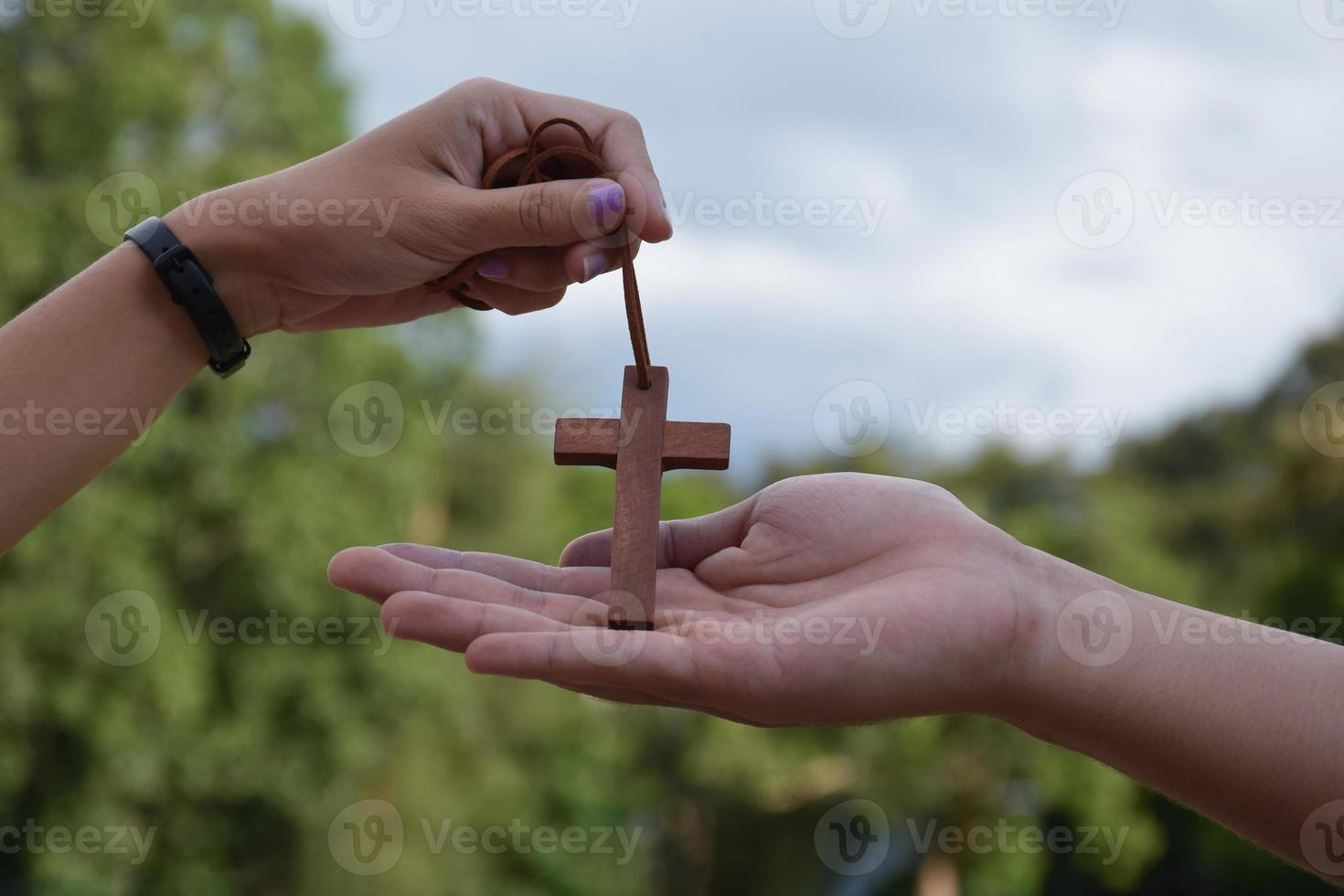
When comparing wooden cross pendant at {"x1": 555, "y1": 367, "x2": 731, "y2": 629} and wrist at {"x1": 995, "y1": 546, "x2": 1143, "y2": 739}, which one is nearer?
wrist at {"x1": 995, "y1": 546, "x2": 1143, "y2": 739}

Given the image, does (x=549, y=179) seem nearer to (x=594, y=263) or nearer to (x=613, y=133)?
(x=613, y=133)

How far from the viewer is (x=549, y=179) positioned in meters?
2.80

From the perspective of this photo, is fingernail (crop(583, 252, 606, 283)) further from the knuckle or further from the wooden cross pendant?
the wooden cross pendant

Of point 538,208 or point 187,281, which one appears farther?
point 187,281

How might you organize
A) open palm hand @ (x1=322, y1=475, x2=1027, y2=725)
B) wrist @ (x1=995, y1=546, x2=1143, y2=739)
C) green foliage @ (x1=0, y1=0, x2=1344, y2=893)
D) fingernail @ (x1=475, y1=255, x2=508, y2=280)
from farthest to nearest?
green foliage @ (x1=0, y1=0, x2=1344, y2=893) → fingernail @ (x1=475, y1=255, x2=508, y2=280) → wrist @ (x1=995, y1=546, x2=1143, y2=739) → open palm hand @ (x1=322, y1=475, x2=1027, y2=725)

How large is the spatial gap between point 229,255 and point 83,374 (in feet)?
1.41

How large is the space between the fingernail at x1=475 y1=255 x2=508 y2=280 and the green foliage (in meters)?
11.4

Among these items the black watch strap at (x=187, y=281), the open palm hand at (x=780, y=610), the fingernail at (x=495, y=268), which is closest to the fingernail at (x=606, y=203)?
the fingernail at (x=495, y=268)

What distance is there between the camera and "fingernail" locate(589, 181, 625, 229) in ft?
8.20

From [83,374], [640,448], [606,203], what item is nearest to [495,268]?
[606,203]

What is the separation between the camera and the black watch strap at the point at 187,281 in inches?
104

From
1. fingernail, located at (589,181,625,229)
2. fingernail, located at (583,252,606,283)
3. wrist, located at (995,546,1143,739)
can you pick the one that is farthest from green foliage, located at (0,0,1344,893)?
wrist, located at (995,546,1143,739)

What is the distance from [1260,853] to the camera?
632 inches

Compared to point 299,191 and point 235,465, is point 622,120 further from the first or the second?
point 235,465
